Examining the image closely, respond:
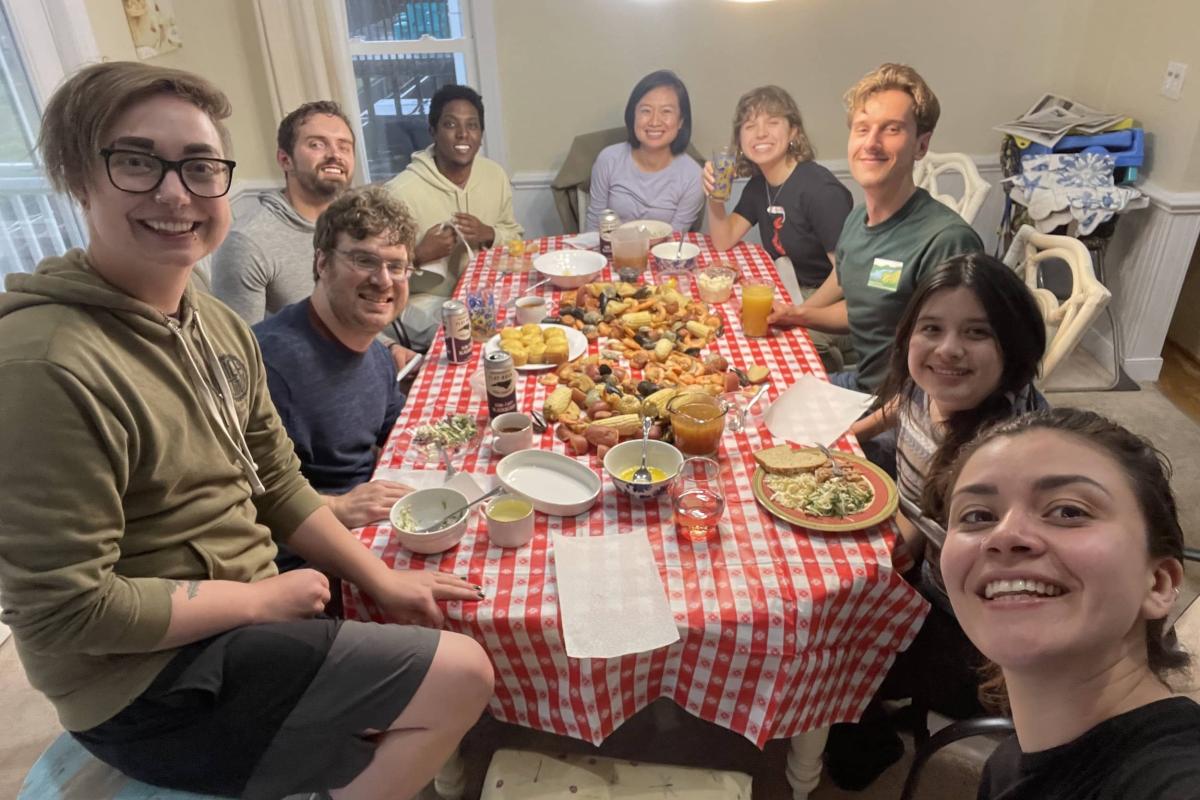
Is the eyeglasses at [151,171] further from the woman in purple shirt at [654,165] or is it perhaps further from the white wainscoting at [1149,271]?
the white wainscoting at [1149,271]

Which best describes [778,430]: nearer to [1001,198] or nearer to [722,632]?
[722,632]

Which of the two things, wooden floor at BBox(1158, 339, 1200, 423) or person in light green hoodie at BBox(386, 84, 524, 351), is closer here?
person in light green hoodie at BBox(386, 84, 524, 351)

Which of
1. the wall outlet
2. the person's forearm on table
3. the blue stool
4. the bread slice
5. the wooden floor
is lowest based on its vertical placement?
the wooden floor

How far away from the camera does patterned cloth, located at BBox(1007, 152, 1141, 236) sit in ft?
10.2

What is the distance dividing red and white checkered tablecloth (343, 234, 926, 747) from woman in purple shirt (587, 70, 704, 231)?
2143mm

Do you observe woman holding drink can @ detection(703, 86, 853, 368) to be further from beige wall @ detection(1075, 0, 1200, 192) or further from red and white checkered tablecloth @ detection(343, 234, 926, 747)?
red and white checkered tablecloth @ detection(343, 234, 926, 747)

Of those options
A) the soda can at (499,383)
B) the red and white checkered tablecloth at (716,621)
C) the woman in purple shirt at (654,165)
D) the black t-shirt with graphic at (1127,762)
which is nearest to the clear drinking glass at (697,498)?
the red and white checkered tablecloth at (716,621)

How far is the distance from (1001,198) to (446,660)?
13.0 ft

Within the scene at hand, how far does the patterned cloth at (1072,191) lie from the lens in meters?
3.11

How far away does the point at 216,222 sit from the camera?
48.1 inches

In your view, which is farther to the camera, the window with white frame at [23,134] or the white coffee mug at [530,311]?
the window with white frame at [23,134]

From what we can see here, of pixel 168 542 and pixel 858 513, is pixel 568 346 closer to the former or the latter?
pixel 858 513

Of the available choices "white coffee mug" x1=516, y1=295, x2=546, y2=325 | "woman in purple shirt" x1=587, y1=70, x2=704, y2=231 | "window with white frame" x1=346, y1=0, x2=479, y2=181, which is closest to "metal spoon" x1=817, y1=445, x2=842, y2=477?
"white coffee mug" x1=516, y1=295, x2=546, y2=325

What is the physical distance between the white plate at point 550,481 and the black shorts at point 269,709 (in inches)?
12.7
